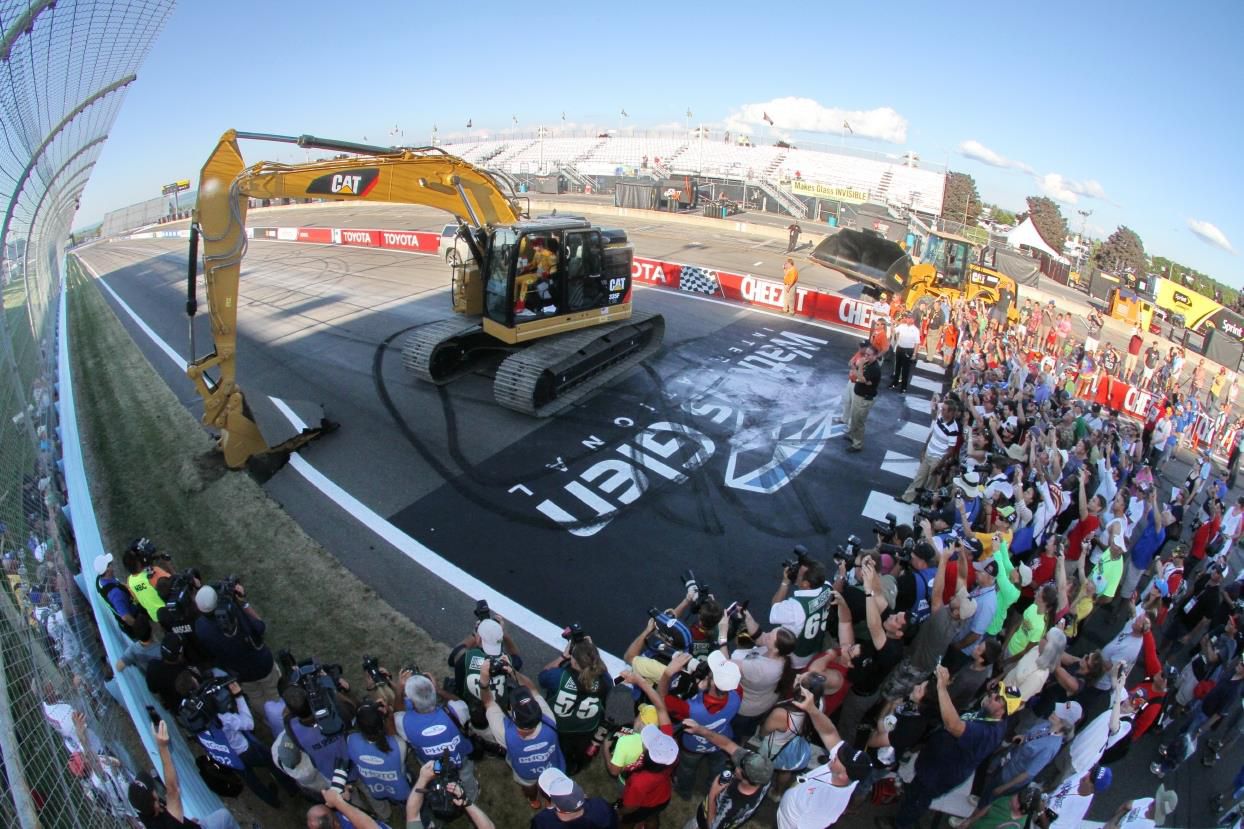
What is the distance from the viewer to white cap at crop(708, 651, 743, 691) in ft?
14.2

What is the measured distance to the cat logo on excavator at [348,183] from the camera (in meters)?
9.86

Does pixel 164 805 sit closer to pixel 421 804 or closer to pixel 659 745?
pixel 421 804

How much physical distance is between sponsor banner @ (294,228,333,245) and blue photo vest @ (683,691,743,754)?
3288 centimetres

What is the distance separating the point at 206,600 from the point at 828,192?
5352 cm

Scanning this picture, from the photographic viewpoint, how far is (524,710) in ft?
12.9

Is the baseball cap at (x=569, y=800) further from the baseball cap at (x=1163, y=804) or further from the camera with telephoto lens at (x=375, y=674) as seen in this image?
the baseball cap at (x=1163, y=804)

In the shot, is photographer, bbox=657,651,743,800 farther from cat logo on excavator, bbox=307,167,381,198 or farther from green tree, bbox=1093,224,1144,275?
→ green tree, bbox=1093,224,1144,275

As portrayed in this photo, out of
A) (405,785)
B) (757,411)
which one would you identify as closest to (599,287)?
(757,411)

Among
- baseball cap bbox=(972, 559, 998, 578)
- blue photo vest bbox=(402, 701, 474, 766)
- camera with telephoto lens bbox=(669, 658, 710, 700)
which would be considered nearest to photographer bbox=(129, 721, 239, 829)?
blue photo vest bbox=(402, 701, 474, 766)

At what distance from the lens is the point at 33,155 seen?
9.21m

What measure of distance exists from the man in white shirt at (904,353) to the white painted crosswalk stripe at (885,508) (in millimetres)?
4538

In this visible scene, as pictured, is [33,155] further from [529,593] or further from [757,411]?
[757,411]

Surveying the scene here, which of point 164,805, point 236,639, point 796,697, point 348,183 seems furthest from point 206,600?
point 348,183

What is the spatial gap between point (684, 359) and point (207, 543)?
9874mm
